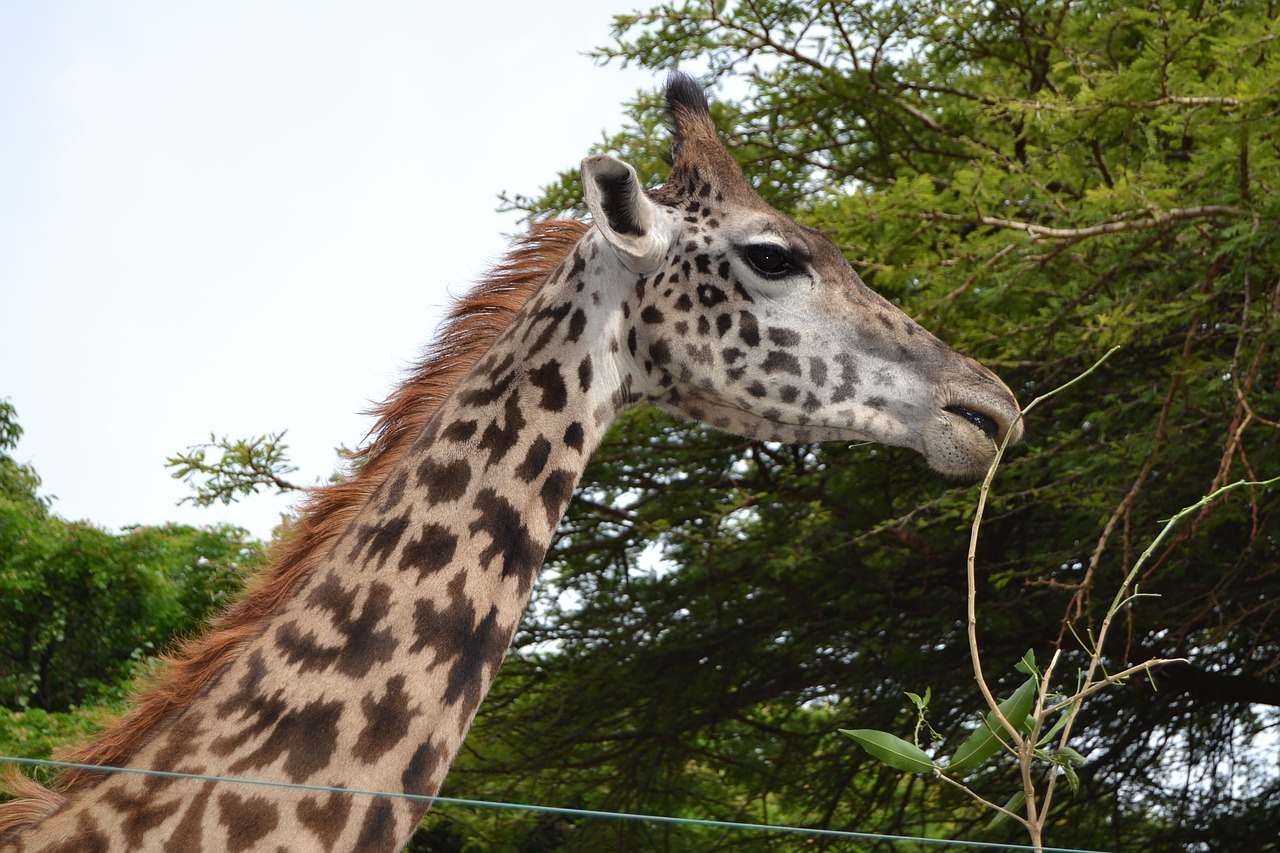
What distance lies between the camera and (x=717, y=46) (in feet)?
21.7

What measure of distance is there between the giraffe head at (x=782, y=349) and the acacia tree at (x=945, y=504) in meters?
2.23

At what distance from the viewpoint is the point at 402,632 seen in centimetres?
234

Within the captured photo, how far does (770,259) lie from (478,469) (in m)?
0.87

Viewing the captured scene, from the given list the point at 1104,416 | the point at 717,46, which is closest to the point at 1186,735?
the point at 1104,416

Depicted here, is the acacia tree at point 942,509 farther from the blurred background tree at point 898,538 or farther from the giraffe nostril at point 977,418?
the giraffe nostril at point 977,418

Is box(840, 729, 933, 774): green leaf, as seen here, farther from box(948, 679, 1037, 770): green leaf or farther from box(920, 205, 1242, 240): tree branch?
box(920, 205, 1242, 240): tree branch

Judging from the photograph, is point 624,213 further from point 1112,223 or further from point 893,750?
point 1112,223

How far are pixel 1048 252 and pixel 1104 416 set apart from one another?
0.80m

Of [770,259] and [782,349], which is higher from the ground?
[770,259]

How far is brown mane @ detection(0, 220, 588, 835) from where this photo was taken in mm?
2363

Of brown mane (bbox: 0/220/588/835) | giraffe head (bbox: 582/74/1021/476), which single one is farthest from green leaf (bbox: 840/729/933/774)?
brown mane (bbox: 0/220/588/835)

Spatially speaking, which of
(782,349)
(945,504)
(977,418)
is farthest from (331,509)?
(945,504)

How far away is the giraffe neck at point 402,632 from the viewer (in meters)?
2.16

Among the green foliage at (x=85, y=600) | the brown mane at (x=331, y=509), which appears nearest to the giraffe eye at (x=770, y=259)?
the brown mane at (x=331, y=509)
